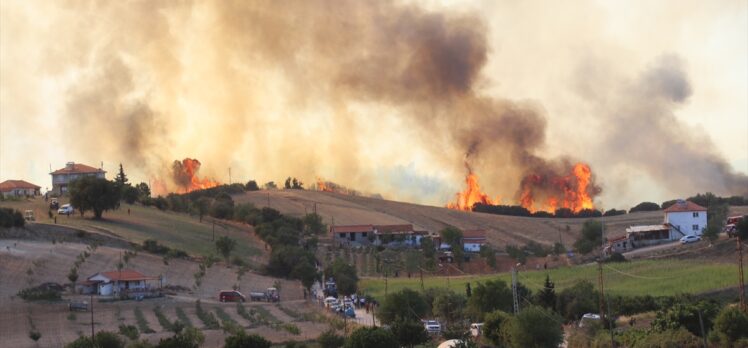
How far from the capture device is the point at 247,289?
76375 millimetres

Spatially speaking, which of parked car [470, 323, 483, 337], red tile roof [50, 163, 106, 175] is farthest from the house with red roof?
parked car [470, 323, 483, 337]

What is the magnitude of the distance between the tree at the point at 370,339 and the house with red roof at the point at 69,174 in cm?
8494

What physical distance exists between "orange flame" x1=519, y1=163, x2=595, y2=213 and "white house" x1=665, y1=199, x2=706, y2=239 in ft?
115

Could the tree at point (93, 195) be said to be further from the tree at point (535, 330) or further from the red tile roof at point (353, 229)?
the tree at point (535, 330)

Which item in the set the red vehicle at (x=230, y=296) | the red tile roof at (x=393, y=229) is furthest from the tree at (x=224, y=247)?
the red tile roof at (x=393, y=229)

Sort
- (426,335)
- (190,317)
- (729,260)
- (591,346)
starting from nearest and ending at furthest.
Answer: (591,346) < (426,335) < (190,317) < (729,260)

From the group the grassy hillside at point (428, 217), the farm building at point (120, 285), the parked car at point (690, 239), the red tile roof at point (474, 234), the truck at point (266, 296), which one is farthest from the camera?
the grassy hillside at point (428, 217)

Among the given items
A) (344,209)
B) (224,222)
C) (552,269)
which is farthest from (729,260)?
(344,209)

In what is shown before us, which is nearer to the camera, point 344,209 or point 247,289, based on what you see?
point 247,289

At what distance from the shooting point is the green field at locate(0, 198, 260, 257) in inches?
3561

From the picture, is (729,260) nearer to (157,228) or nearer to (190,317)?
(190,317)

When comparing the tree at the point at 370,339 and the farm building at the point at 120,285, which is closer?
the tree at the point at 370,339

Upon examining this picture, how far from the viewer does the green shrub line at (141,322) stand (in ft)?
185

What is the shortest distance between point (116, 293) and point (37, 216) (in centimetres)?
3023
